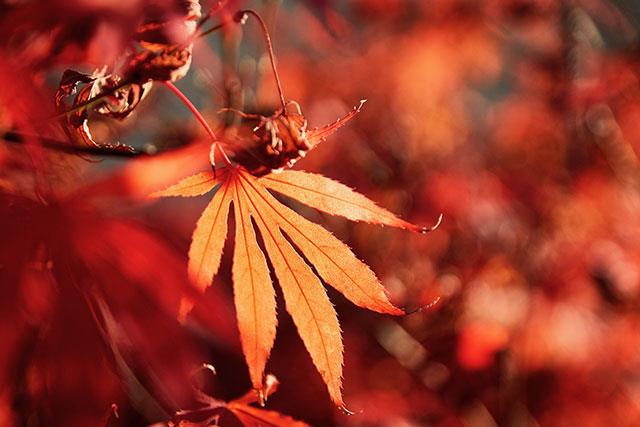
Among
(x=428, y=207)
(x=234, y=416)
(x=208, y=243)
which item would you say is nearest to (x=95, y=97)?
(x=208, y=243)

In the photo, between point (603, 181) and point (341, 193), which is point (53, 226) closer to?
point (341, 193)

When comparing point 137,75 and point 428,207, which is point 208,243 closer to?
point 137,75

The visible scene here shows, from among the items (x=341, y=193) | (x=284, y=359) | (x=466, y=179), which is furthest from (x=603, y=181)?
(x=341, y=193)

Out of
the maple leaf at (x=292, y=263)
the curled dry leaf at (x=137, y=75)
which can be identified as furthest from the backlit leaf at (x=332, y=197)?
the curled dry leaf at (x=137, y=75)

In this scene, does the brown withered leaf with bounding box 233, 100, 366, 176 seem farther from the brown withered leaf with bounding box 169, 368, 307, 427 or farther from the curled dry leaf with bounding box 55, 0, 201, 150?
the brown withered leaf with bounding box 169, 368, 307, 427

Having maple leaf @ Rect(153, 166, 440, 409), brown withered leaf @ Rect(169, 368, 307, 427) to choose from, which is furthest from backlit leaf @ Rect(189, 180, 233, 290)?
brown withered leaf @ Rect(169, 368, 307, 427)

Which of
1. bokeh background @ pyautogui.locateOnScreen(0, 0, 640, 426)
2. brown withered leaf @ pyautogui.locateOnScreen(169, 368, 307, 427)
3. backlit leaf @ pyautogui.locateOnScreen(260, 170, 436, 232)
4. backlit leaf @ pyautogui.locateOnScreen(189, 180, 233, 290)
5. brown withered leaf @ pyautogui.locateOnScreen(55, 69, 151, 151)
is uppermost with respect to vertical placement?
brown withered leaf @ pyautogui.locateOnScreen(55, 69, 151, 151)

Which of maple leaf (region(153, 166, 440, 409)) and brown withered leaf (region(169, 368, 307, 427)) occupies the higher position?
maple leaf (region(153, 166, 440, 409))
